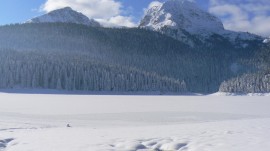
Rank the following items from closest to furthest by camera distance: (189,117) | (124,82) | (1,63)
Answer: (189,117) → (1,63) → (124,82)

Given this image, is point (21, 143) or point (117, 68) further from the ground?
point (117, 68)

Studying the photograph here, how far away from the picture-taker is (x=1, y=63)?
136m

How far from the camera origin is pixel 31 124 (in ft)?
109

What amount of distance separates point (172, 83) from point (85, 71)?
49.9 meters

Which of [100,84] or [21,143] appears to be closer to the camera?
[21,143]

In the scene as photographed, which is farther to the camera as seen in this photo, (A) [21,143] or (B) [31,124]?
(B) [31,124]

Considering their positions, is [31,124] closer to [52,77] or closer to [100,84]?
[52,77]

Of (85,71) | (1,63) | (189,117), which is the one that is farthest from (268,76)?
(189,117)

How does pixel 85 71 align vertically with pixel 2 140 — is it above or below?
above

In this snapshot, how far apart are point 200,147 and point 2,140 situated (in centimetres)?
1167

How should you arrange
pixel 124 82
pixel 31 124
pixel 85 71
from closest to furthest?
pixel 31 124, pixel 85 71, pixel 124 82

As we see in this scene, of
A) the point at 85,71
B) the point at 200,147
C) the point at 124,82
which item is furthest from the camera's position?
the point at 124,82

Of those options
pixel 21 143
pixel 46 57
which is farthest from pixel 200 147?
pixel 46 57

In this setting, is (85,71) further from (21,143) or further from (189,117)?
(21,143)
